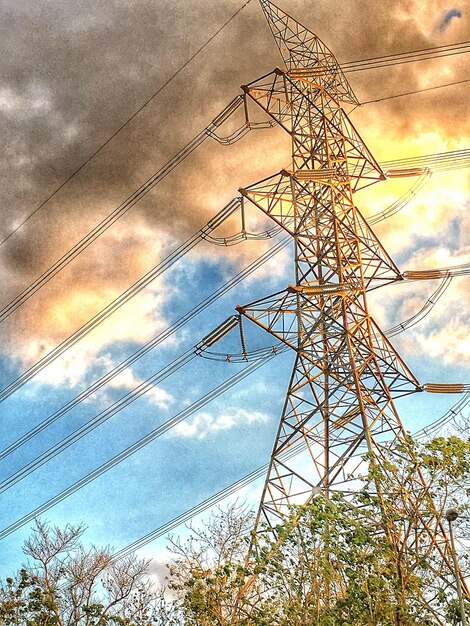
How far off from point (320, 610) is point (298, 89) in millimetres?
20702

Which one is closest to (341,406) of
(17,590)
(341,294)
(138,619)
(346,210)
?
(341,294)

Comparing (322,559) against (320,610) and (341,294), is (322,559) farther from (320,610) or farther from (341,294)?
(341,294)

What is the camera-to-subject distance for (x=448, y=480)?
1902 centimetres

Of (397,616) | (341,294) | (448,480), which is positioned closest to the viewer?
(397,616)

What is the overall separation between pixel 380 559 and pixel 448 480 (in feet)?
9.64

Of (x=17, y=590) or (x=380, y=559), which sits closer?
(x=380, y=559)

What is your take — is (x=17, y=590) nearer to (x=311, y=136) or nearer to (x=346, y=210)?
(x=346, y=210)

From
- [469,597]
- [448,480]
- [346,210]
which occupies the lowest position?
[469,597]

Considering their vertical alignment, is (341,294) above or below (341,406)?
above

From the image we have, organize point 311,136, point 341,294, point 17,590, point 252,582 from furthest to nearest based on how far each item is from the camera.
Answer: point 311,136
point 341,294
point 17,590
point 252,582

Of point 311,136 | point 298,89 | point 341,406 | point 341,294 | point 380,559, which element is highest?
point 298,89

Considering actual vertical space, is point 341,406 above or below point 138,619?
above

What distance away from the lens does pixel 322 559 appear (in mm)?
17984

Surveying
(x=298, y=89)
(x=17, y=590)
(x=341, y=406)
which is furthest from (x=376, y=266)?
(x=17, y=590)
